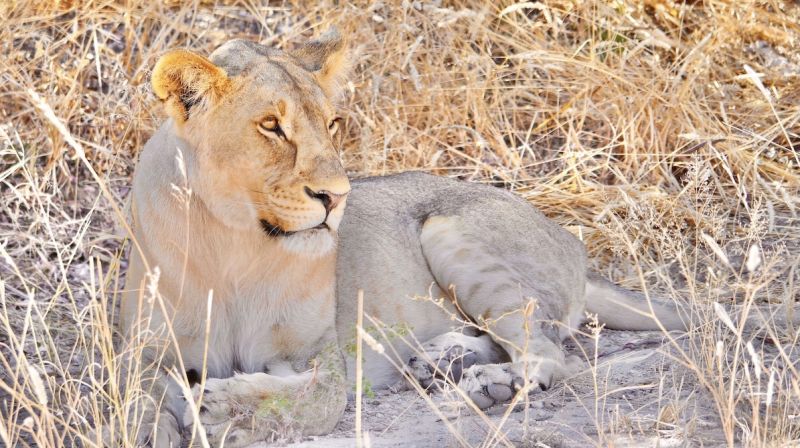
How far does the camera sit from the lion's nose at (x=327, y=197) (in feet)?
10.3

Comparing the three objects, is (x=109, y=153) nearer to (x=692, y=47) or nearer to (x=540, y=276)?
(x=540, y=276)

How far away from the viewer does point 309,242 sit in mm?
3254

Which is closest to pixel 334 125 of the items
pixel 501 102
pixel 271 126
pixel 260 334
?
pixel 271 126

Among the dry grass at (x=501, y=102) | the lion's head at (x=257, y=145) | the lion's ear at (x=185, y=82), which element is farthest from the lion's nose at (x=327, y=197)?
the dry grass at (x=501, y=102)

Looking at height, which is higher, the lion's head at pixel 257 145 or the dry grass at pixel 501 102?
the lion's head at pixel 257 145

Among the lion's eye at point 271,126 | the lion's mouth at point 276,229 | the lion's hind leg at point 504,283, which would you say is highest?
the lion's eye at point 271,126

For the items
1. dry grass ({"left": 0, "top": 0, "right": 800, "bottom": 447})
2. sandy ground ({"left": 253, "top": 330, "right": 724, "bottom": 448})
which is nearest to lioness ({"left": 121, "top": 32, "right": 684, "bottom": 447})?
sandy ground ({"left": 253, "top": 330, "right": 724, "bottom": 448})

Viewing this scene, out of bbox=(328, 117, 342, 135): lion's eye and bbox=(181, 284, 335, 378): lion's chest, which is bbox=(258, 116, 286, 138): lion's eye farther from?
bbox=(181, 284, 335, 378): lion's chest

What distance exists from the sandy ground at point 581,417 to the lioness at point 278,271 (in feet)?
0.36

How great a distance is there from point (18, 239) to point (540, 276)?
2.43m

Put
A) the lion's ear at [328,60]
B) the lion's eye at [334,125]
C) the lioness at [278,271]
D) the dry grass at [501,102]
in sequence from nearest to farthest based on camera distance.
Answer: the lioness at [278,271] → the lion's eye at [334,125] → the lion's ear at [328,60] → the dry grass at [501,102]

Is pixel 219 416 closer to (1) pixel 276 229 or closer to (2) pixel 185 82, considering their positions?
(1) pixel 276 229

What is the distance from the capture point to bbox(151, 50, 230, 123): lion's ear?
10.2ft

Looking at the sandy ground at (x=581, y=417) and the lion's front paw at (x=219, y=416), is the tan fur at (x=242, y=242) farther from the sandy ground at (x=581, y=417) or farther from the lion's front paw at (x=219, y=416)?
the sandy ground at (x=581, y=417)
